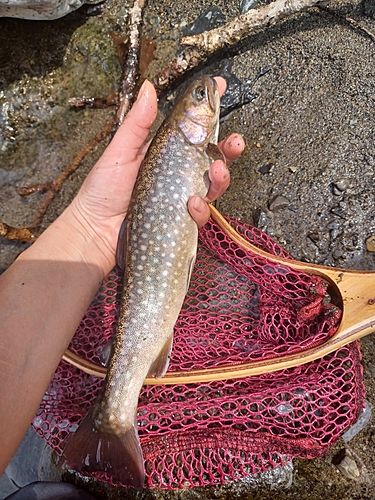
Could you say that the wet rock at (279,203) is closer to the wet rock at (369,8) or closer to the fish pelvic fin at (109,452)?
the wet rock at (369,8)

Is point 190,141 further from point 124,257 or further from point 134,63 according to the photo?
point 134,63

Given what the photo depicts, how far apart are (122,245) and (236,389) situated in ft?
3.86

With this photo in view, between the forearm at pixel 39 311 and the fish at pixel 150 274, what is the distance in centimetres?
29

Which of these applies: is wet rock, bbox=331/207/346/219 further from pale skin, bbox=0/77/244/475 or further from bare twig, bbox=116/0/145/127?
bare twig, bbox=116/0/145/127

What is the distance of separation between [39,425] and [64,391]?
253 mm

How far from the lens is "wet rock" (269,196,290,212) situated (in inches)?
133

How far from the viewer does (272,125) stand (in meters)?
3.55

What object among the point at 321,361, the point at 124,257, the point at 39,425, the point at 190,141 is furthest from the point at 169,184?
the point at 39,425

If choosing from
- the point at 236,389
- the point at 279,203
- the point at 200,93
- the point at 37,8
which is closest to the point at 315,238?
the point at 279,203

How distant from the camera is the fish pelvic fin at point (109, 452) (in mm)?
2285

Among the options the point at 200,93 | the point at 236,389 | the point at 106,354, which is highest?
the point at 200,93

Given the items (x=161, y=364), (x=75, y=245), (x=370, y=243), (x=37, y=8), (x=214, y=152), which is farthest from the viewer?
(x=37, y=8)

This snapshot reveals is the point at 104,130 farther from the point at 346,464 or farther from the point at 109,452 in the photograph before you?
the point at 346,464

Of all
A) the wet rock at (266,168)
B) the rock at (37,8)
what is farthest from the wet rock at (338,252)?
the rock at (37,8)
